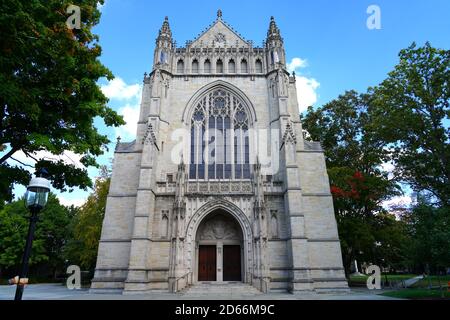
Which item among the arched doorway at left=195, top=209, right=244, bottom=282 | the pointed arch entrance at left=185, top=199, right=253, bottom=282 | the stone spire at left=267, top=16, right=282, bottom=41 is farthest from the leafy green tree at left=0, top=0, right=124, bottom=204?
the stone spire at left=267, top=16, right=282, bottom=41

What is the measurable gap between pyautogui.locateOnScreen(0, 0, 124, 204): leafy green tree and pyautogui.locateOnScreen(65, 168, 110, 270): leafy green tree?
17.0 meters

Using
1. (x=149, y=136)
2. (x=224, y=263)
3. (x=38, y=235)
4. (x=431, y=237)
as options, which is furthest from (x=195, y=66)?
(x=38, y=235)

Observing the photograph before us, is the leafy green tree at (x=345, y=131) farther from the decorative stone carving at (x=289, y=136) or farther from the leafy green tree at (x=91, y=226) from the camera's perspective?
the leafy green tree at (x=91, y=226)

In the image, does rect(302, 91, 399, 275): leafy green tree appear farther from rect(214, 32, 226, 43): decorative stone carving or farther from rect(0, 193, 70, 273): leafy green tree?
rect(0, 193, 70, 273): leafy green tree

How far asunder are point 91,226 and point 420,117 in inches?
1043

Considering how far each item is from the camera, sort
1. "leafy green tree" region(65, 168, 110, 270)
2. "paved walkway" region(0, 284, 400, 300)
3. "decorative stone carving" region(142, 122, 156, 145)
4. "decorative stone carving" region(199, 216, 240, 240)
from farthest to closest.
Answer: "leafy green tree" region(65, 168, 110, 270) < "decorative stone carving" region(199, 216, 240, 240) < "decorative stone carving" region(142, 122, 156, 145) < "paved walkway" region(0, 284, 400, 300)

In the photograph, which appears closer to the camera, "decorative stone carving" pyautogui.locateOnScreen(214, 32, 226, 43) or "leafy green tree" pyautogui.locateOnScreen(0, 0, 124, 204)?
"leafy green tree" pyautogui.locateOnScreen(0, 0, 124, 204)

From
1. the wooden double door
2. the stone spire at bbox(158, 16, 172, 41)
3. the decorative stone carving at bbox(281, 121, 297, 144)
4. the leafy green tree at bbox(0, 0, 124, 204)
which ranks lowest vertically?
the wooden double door

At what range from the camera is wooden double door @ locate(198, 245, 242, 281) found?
768 inches

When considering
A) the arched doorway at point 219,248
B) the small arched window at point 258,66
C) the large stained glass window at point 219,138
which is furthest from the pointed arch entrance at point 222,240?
the small arched window at point 258,66

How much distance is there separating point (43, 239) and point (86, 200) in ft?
47.7

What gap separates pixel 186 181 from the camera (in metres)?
20.0
